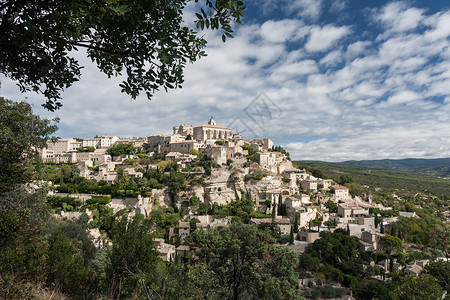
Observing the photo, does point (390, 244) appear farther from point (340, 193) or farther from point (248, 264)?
point (248, 264)

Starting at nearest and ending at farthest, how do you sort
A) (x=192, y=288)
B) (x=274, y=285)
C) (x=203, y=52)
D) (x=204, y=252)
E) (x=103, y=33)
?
1. (x=103, y=33)
2. (x=203, y=52)
3. (x=192, y=288)
4. (x=274, y=285)
5. (x=204, y=252)

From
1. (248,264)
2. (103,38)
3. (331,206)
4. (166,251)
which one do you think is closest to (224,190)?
(166,251)

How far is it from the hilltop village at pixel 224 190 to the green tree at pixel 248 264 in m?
14.6

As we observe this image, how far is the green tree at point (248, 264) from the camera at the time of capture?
8945 millimetres

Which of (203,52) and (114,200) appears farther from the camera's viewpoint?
(114,200)

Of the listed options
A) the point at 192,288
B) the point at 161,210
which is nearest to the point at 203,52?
the point at 192,288

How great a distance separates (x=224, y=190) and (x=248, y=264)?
26.8 meters

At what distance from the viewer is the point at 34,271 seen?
491cm

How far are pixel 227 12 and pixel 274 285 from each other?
914cm

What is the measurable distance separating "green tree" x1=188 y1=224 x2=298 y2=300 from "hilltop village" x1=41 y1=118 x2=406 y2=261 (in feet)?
47.9

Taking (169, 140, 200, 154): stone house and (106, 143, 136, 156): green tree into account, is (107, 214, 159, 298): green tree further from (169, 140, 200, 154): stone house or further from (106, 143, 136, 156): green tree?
(106, 143, 136, 156): green tree

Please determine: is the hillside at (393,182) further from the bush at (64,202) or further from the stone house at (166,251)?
the bush at (64,202)

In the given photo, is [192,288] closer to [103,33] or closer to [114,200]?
[103,33]

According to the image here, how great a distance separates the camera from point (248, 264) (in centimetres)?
943
